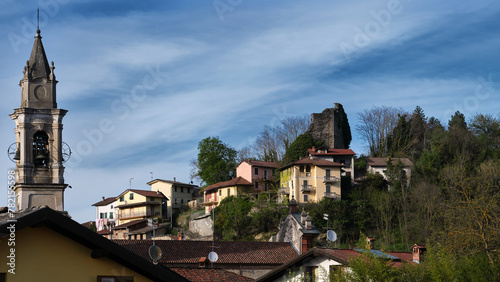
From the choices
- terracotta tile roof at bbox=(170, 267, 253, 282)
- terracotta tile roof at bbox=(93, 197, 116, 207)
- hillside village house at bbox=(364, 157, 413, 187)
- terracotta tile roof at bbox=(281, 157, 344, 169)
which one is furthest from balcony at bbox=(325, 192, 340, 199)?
terracotta tile roof at bbox=(170, 267, 253, 282)

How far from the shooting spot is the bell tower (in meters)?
26.8

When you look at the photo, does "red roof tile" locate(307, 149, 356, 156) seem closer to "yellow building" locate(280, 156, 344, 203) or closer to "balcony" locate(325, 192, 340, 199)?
"yellow building" locate(280, 156, 344, 203)

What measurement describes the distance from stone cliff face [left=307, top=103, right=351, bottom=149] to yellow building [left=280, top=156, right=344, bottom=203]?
8014 millimetres

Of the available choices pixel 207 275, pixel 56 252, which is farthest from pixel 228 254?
pixel 56 252

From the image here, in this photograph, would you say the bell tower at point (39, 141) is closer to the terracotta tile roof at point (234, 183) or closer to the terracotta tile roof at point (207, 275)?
the terracotta tile roof at point (207, 275)

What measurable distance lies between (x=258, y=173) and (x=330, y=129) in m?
11.0

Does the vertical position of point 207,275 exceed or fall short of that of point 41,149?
it falls short

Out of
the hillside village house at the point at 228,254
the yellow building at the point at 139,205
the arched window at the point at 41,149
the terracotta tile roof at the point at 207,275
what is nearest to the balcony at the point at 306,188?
the yellow building at the point at 139,205

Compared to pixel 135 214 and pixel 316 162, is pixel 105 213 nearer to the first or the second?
pixel 135 214

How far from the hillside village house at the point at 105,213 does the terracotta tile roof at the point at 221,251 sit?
181ft

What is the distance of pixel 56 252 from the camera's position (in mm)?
12320

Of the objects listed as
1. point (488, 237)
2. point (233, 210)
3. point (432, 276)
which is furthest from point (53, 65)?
point (233, 210)

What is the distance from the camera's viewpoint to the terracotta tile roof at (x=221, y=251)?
4003 centimetres

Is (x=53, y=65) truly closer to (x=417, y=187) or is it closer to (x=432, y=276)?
(x=432, y=276)
